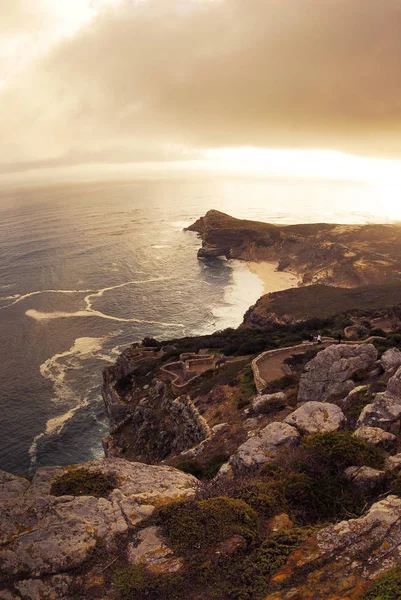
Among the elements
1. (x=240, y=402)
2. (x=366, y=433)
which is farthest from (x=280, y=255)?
(x=366, y=433)

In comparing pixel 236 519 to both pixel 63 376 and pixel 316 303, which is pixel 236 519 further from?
pixel 316 303

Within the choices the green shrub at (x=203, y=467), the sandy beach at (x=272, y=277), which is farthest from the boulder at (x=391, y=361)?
the sandy beach at (x=272, y=277)

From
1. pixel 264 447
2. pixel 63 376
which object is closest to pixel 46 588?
pixel 264 447

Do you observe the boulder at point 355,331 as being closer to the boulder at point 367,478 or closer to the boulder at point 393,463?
the boulder at point 393,463

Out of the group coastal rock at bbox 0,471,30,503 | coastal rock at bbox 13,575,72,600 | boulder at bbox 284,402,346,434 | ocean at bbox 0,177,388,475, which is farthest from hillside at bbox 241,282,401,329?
coastal rock at bbox 13,575,72,600

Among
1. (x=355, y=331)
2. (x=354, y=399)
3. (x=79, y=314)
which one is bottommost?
(x=79, y=314)

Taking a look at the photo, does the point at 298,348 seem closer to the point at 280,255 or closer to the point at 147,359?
the point at 147,359
